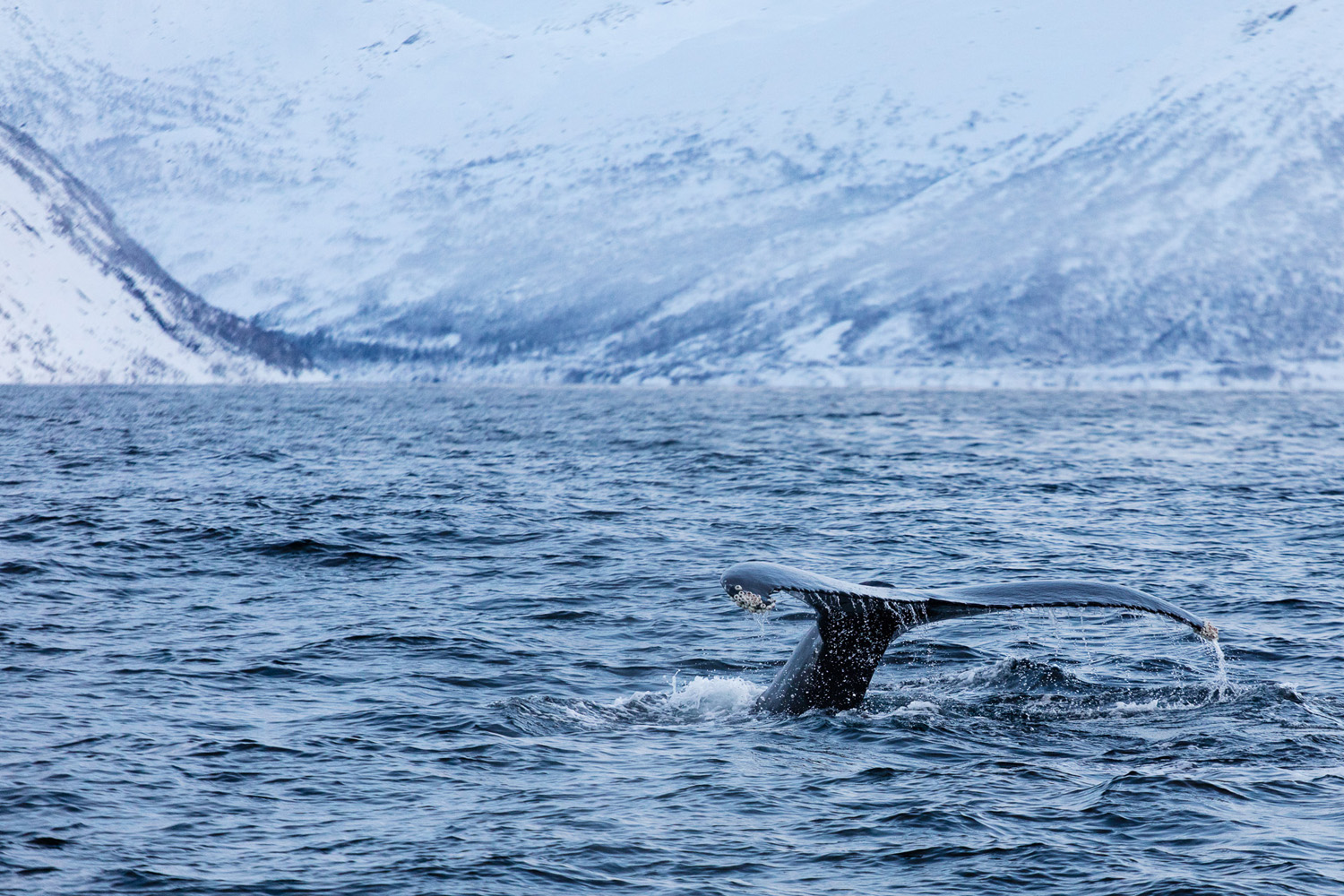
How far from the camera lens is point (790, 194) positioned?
161500 mm

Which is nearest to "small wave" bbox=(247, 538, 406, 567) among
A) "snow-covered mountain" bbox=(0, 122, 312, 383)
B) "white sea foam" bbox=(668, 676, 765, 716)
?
"white sea foam" bbox=(668, 676, 765, 716)

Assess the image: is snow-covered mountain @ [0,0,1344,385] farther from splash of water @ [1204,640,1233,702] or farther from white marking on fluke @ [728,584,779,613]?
white marking on fluke @ [728,584,779,613]

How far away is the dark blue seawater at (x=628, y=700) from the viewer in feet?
26.6

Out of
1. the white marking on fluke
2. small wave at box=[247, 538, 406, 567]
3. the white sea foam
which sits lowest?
the white sea foam

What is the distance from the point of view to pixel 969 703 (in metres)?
11.4

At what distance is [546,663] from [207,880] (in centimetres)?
537

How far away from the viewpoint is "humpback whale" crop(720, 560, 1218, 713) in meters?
8.83

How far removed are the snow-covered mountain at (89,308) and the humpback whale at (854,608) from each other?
4063 inches

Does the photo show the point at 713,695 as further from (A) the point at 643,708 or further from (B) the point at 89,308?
(B) the point at 89,308

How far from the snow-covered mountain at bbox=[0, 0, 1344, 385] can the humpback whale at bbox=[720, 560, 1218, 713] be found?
370ft

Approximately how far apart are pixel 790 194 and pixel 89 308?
7237 centimetres

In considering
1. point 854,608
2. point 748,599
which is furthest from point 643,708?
point 748,599

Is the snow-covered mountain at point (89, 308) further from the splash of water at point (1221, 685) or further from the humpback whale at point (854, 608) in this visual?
the splash of water at point (1221, 685)

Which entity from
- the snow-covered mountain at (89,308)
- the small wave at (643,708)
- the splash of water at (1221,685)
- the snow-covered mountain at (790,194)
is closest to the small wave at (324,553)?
the small wave at (643,708)
